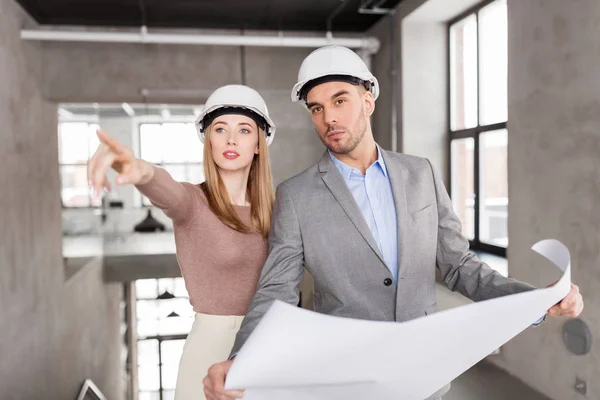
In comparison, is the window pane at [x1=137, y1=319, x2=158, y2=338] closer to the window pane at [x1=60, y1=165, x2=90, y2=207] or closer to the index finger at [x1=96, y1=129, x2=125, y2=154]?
the window pane at [x1=60, y1=165, x2=90, y2=207]

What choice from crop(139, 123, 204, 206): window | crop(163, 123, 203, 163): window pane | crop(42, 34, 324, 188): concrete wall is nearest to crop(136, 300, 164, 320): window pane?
crop(139, 123, 204, 206): window

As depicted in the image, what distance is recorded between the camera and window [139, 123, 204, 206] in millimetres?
14500

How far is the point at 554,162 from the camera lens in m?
2.91

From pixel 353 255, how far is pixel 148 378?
1406 centimetres

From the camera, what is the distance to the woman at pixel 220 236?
1.68 metres

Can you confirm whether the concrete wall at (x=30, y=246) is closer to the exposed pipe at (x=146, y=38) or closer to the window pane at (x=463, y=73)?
the exposed pipe at (x=146, y=38)

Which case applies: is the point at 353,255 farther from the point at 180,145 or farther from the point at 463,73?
the point at 180,145

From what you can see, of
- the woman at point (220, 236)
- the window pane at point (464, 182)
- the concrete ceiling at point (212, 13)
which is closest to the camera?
the woman at point (220, 236)

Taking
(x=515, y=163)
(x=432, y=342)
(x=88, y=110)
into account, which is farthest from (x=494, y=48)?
(x=88, y=110)

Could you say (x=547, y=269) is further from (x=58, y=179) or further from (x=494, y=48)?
(x=58, y=179)

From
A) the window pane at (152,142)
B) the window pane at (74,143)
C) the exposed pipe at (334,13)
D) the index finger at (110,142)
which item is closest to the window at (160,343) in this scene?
the window pane at (152,142)

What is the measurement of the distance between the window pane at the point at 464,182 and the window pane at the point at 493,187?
0.47ft

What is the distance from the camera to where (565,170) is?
281 centimetres

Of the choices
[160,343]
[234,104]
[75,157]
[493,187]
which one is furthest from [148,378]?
[234,104]
